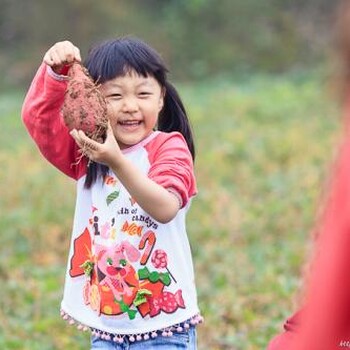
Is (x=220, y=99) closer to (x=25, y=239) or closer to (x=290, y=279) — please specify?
(x=25, y=239)

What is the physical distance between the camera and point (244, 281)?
7316mm

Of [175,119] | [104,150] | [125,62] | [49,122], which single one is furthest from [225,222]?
[104,150]

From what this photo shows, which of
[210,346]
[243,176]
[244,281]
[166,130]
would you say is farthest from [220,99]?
[166,130]

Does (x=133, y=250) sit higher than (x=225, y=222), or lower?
lower

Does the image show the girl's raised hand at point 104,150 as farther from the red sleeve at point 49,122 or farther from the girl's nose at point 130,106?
the red sleeve at point 49,122

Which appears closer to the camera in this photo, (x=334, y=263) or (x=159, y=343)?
(x=334, y=263)

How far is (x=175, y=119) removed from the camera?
3.35 metres

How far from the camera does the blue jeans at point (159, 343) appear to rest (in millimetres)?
3109

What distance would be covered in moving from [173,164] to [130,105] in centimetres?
20

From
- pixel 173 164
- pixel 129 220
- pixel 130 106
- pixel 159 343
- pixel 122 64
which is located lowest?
pixel 159 343

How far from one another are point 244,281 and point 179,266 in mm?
4256

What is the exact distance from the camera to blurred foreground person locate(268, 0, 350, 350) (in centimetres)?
149

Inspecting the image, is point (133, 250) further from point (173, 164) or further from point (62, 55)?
point (62, 55)

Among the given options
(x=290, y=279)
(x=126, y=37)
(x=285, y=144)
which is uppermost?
(x=285, y=144)
